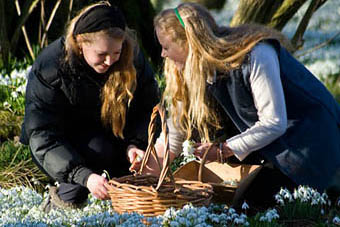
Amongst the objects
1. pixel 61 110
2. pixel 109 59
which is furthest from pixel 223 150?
pixel 61 110

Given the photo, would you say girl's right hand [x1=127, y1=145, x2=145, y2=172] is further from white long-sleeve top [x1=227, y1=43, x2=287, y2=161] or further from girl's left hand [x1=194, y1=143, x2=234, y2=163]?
white long-sleeve top [x1=227, y1=43, x2=287, y2=161]

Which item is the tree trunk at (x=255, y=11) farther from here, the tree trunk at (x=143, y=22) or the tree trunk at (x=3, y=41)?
the tree trunk at (x=3, y=41)

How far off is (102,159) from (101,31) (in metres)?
0.95

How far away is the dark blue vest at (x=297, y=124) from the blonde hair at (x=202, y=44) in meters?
0.10

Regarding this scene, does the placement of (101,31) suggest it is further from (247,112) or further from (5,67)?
(5,67)

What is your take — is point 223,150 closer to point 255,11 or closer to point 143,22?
point 255,11

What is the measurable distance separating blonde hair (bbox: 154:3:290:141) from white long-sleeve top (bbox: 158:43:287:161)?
0.33 ft

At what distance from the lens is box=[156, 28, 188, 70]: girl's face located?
148 inches

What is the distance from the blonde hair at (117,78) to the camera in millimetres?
4137

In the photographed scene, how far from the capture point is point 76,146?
4.43 metres

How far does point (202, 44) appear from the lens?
3.70 metres

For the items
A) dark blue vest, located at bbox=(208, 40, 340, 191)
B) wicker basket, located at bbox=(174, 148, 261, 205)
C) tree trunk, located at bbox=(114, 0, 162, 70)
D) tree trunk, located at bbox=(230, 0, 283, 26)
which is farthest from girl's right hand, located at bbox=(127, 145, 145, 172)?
tree trunk, located at bbox=(114, 0, 162, 70)

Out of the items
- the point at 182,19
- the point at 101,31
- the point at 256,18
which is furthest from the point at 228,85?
the point at 256,18

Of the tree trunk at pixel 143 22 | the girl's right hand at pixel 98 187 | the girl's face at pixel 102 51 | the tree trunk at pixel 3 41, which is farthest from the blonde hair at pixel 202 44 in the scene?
the tree trunk at pixel 143 22
